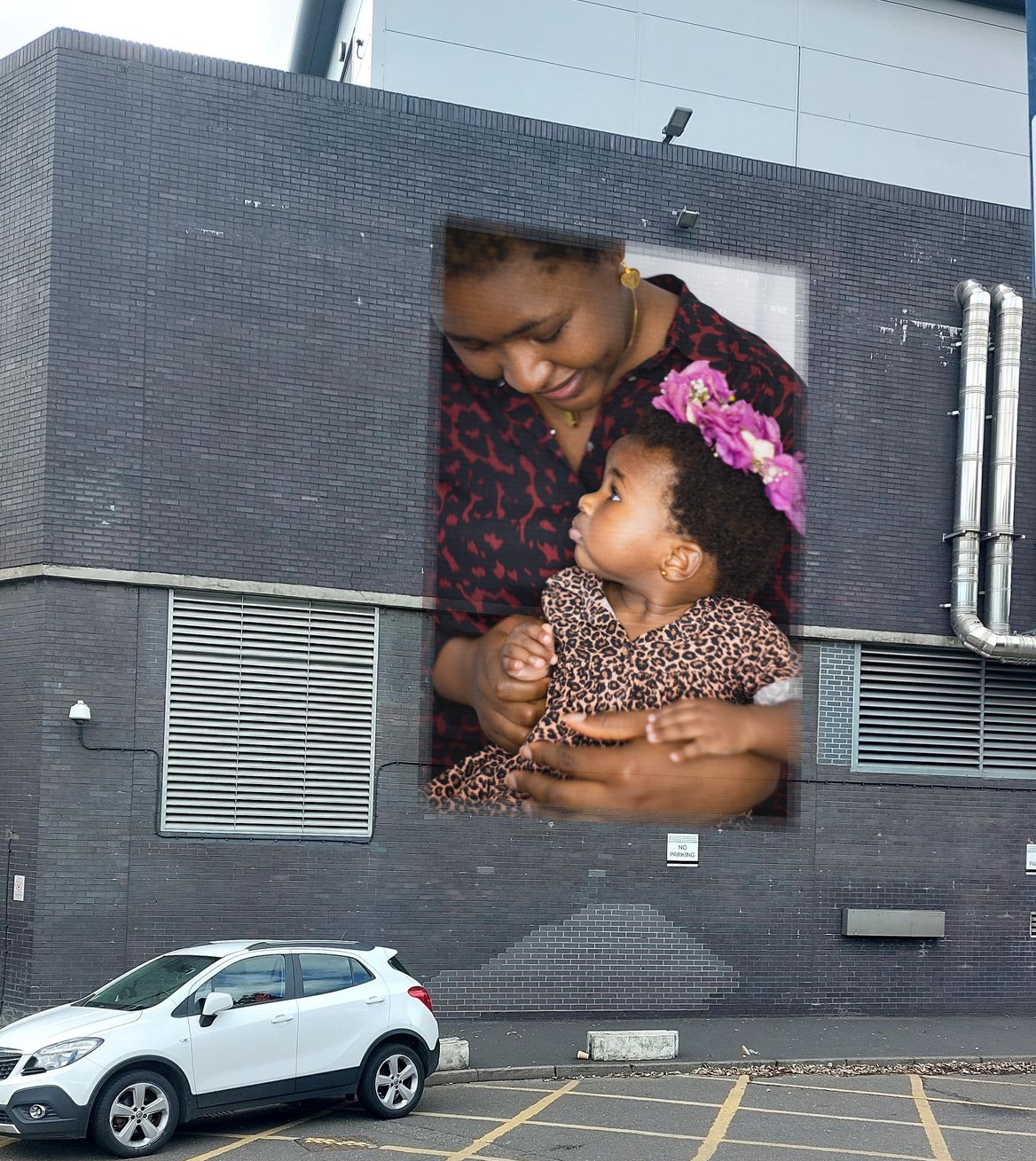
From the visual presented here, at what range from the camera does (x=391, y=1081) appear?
11.8 meters

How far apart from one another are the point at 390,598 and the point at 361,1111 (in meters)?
6.23

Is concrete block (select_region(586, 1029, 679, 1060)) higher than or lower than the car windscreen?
lower

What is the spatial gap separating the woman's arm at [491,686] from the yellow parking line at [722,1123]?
15.5 feet

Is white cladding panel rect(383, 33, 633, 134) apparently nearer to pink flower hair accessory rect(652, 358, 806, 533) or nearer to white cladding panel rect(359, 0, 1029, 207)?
white cladding panel rect(359, 0, 1029, 207)

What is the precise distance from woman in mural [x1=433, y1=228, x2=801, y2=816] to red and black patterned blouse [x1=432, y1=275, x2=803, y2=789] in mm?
15

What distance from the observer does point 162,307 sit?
16.1 meters

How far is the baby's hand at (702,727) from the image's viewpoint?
17.2 m

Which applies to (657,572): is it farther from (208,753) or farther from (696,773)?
(208,753)

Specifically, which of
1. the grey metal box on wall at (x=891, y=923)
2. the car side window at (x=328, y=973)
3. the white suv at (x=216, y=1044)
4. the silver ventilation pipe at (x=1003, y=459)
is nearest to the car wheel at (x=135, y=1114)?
the white suv at (x=216, y=1044)

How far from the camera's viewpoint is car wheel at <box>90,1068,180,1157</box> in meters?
10.1

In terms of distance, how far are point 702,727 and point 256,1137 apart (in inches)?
316

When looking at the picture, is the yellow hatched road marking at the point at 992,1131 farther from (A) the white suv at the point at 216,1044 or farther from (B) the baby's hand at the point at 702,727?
(B) the baby's hand at the point at 702,727

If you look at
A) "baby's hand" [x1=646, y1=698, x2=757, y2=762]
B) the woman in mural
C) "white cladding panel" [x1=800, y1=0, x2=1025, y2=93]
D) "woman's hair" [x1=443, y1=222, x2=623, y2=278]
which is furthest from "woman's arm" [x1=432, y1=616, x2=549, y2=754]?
"white cladding panel" [x1=800, y1=0, x2=1025, y2=93]

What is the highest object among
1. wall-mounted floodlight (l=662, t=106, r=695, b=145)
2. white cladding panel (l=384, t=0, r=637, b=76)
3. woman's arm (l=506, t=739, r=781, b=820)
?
white cladding panel (l=384, t=0, r=637, b=76)
